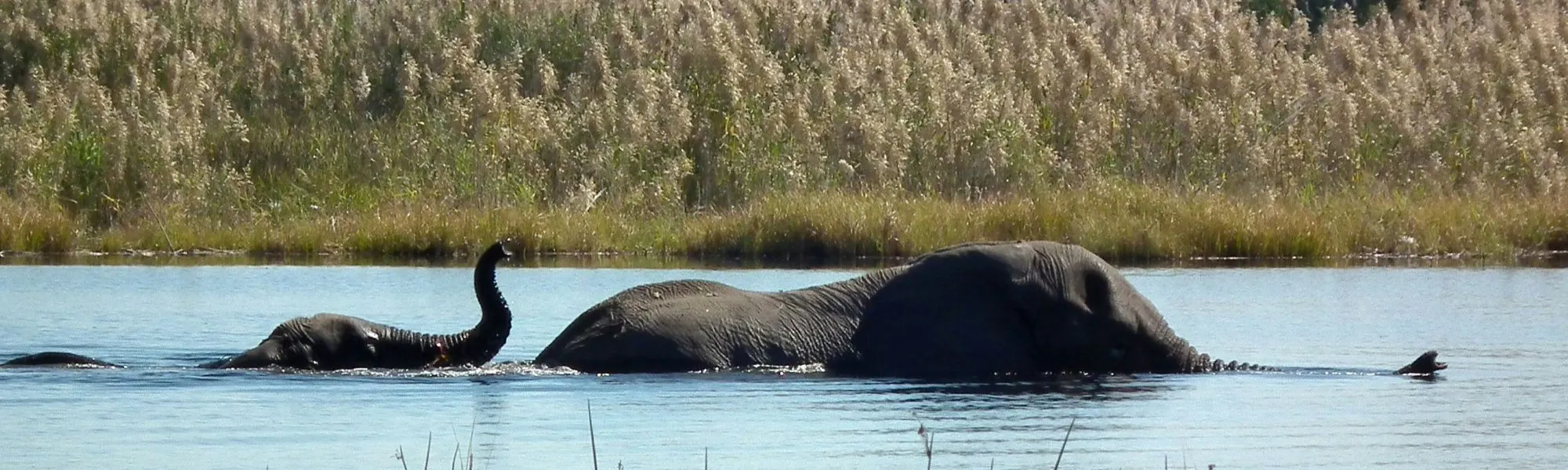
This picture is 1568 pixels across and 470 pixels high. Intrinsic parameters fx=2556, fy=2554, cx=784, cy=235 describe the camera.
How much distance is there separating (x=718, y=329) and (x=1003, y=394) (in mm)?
1440

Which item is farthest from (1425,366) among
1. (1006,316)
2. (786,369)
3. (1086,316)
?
(786,369)

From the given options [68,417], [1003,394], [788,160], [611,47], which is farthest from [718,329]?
[611,47]

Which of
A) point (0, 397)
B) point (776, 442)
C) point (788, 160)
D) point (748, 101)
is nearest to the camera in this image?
point (776, 442)

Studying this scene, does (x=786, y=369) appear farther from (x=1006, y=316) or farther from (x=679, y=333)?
(x=1006, y=316)

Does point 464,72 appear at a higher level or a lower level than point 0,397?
higher

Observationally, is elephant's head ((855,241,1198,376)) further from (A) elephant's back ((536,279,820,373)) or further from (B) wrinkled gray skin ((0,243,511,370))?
(B) wrinkled gray skin ((0,243,511,370))

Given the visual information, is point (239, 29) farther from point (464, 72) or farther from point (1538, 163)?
point (1538, 163)

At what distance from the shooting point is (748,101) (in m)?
29.7

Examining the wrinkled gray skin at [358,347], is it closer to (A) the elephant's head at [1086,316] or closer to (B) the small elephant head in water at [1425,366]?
(A) the elephant's head at [1086,316]

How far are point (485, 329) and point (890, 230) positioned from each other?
12399 mm

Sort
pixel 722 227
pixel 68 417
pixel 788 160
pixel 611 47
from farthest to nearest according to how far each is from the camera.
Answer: pixel 611 47 < pixel 788 160 < pixel 722 227 < pixel 68 417

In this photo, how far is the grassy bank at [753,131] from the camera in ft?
83.4

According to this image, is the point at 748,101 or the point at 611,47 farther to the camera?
the point at 611,47

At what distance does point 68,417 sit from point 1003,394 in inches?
161
